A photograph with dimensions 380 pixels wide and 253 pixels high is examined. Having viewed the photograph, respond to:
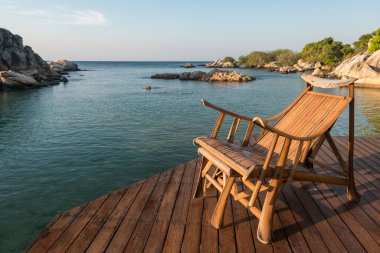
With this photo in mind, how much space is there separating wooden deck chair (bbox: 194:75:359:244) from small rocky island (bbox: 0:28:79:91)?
30823 millimetres

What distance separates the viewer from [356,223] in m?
3.15

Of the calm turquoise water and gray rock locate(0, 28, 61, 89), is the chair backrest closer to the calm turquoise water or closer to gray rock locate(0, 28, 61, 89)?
the calm turquoise water

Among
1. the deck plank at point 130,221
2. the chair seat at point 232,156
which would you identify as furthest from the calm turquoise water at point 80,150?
the chair seat at point 232,156

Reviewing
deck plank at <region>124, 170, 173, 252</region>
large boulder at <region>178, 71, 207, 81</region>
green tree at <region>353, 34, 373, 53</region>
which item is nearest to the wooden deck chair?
deck plank at <region>124, 170, 173, 252</region>

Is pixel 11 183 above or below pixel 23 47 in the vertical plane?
below

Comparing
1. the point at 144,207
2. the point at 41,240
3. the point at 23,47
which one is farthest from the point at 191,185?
the point at 23,47

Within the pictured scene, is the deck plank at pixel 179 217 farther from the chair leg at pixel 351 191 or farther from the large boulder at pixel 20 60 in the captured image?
the large boulder at pixel 20 60

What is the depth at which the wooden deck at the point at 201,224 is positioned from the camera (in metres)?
2.75

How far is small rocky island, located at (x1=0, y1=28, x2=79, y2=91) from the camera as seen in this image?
28959 mm

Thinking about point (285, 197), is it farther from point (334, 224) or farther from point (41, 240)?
point (41, 240)

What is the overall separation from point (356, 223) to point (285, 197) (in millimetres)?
850

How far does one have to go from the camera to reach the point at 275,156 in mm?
3404

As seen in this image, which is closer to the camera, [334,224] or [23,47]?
[334,224]

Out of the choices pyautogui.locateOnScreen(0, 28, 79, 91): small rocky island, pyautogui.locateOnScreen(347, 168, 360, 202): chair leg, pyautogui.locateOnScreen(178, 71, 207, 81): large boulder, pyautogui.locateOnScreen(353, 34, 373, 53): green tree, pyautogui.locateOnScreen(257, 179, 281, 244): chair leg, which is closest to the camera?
pyautogui.locateOnScreen(257, 179, 281, 244): chair leg
